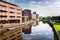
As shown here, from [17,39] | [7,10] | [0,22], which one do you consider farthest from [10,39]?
[7,10]

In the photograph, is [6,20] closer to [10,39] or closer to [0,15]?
[0,15]

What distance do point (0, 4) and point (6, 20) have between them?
900 cm

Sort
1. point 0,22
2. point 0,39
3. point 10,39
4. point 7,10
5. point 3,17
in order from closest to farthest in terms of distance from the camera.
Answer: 1. point 0,39
2. point 10,39
3. point 0,22
4. point 3,17
5. point 7,10

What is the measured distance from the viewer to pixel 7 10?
65375 mm

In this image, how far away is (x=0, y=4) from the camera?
56.9 meters

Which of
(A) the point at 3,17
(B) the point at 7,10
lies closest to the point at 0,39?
(A) the point at 3,17

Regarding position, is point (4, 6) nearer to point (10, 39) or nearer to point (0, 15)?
point (0, 15)

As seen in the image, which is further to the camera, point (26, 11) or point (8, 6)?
point (26, 11)

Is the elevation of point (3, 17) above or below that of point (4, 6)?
below

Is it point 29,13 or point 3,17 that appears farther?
point 29,13

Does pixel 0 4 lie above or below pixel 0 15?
above

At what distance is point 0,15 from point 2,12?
8.01 feet

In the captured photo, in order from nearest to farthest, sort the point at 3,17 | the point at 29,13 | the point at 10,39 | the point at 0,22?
the point at 10,39 < the point at 0,22 < the point at 3,17 < the point at 29,13

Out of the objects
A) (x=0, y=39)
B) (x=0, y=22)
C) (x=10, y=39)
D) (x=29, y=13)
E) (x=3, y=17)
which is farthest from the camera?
(x=29, y=13)
